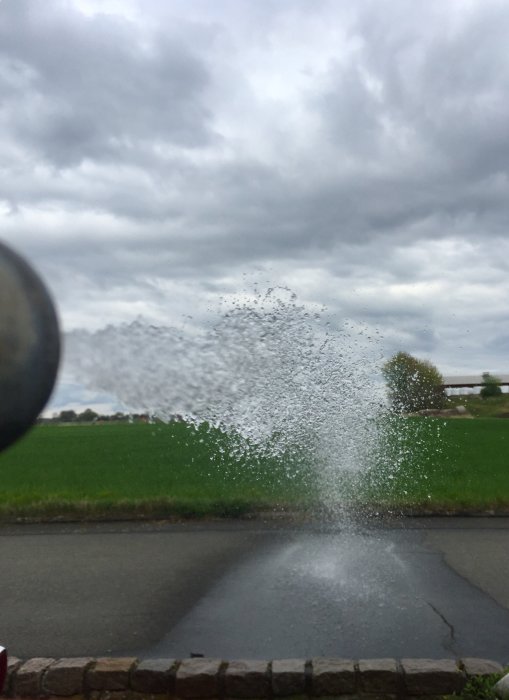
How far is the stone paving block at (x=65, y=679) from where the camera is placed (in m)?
5.09

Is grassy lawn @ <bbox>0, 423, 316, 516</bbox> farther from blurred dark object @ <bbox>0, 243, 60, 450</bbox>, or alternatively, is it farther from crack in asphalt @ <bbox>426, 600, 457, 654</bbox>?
blurred dark object @ <bbox>0, 243, 60, 450</bbox>

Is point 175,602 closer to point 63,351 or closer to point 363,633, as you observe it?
point 363,633

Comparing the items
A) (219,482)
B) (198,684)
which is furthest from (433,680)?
(219,482)

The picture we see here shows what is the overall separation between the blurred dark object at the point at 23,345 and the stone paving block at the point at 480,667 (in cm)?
472

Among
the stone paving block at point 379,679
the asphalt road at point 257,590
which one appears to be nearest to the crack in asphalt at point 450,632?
the asphalt road at point 257,590

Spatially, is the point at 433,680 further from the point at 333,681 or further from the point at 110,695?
the point at 110,695

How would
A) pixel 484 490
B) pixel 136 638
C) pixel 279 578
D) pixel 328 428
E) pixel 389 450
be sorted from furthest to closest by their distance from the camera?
pixel 389 450 → pixel 484 490 → pixel 328 428 → pixel 279 578 → pixel 136 638

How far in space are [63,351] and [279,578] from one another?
23.0 feet

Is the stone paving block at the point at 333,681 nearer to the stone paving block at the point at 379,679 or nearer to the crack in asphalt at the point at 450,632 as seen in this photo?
the stone paving block at the point at 379,679

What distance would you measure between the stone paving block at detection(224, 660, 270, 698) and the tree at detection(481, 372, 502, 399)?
6305cm

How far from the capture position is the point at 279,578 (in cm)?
753

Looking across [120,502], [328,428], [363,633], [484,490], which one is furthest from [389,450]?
[363,633]

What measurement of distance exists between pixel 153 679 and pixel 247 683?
1.91 feet

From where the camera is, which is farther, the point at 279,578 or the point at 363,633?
the point at 279,578
